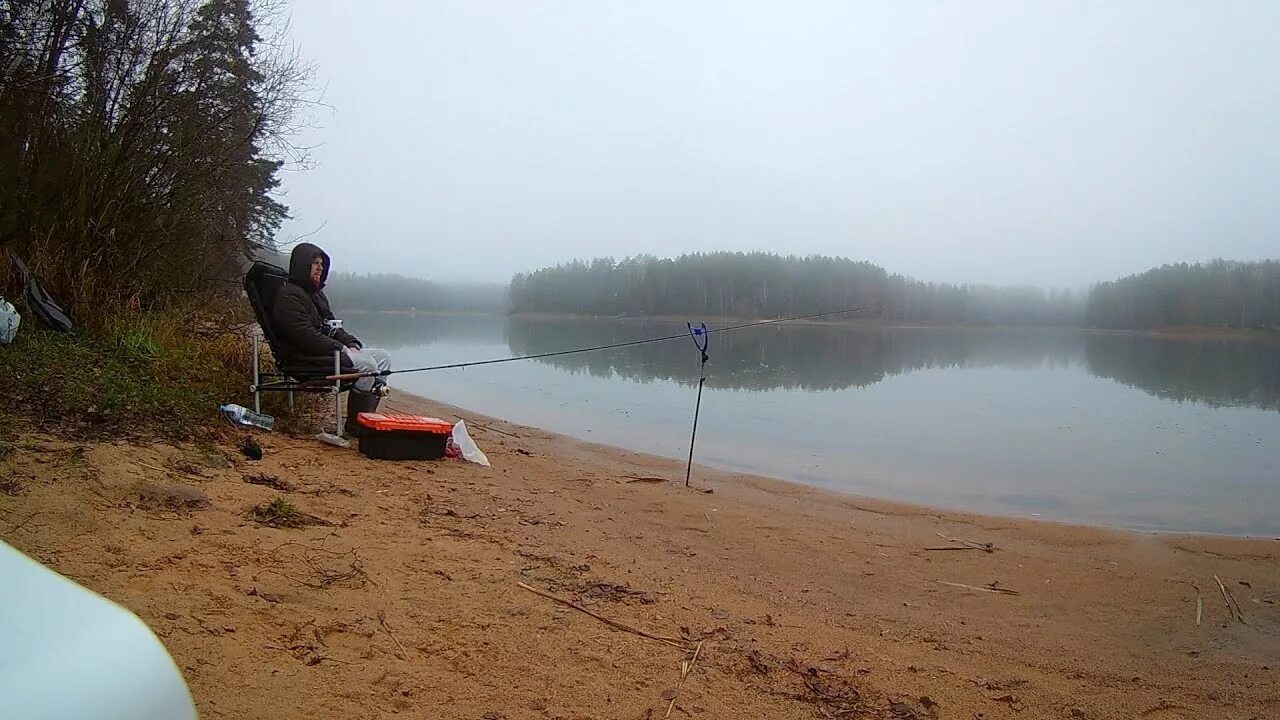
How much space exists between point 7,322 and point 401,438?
2803 mm

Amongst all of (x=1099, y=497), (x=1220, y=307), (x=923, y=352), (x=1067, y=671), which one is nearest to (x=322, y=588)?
(x=1067, y=671)

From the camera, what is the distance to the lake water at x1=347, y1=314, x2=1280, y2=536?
31.3ft

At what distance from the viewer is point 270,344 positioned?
632cm

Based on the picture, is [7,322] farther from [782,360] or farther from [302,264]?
[782,360]

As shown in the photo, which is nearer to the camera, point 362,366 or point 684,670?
point 684,670

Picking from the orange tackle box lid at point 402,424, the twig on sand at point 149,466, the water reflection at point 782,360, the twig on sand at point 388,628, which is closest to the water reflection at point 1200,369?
the water reflection at point 782,360

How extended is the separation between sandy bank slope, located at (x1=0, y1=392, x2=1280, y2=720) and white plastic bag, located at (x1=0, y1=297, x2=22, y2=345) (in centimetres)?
183

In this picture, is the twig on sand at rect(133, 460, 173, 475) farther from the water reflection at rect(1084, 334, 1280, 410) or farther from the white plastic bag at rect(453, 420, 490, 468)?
the water reflection at rect(1084, 334, 1280, 410)

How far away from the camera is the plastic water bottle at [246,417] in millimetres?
5785

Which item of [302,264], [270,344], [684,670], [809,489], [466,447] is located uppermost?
[302,264]

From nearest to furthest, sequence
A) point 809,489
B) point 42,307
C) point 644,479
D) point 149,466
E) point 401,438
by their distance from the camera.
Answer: point 149,466, point 42,307, point 401,438, point 644,479, point 809,489

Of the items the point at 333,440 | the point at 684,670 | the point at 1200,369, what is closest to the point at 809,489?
the point at 333,440

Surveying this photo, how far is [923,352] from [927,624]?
119 feet

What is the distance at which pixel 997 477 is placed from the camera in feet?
34.1
